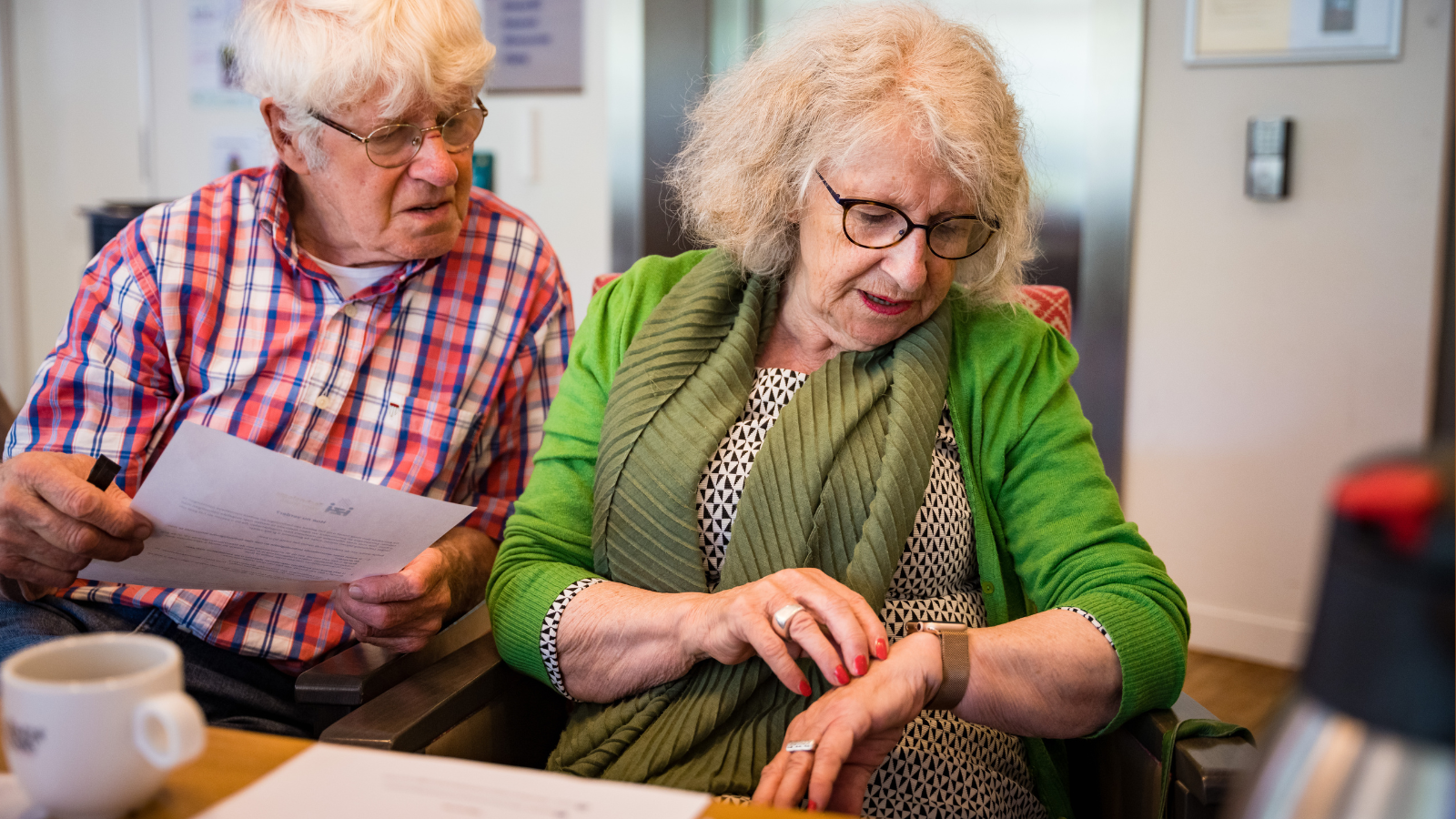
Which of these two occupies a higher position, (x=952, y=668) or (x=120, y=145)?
(x=120, y=145)

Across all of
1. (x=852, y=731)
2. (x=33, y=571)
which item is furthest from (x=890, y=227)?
(x=33, y=571)

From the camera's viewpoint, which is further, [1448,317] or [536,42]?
[536,42]

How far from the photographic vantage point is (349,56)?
138cm

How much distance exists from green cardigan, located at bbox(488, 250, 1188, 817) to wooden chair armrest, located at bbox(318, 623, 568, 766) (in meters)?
0.04

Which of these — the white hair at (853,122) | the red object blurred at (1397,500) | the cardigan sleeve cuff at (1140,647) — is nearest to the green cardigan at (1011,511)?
the cardigan sleeve cuff at (1140,647)

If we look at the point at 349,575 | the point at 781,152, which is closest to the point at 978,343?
the point at 781,152

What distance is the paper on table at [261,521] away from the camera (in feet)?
3.21

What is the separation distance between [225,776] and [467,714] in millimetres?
464

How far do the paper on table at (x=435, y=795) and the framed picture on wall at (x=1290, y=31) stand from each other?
2689 millimetres

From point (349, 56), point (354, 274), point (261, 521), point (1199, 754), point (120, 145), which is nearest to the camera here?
point (1199, 754)

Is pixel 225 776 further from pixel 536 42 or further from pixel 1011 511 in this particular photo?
pixel 536 42

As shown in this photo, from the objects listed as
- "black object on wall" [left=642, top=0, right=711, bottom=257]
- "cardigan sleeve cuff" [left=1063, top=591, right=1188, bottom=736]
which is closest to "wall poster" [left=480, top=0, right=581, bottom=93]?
"black object on wall" [left=642, top=0, right=711, bottom=257]

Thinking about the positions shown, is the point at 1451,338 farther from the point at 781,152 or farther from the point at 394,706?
the point at 394,706

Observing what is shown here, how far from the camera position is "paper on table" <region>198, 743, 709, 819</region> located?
2.04 ft
